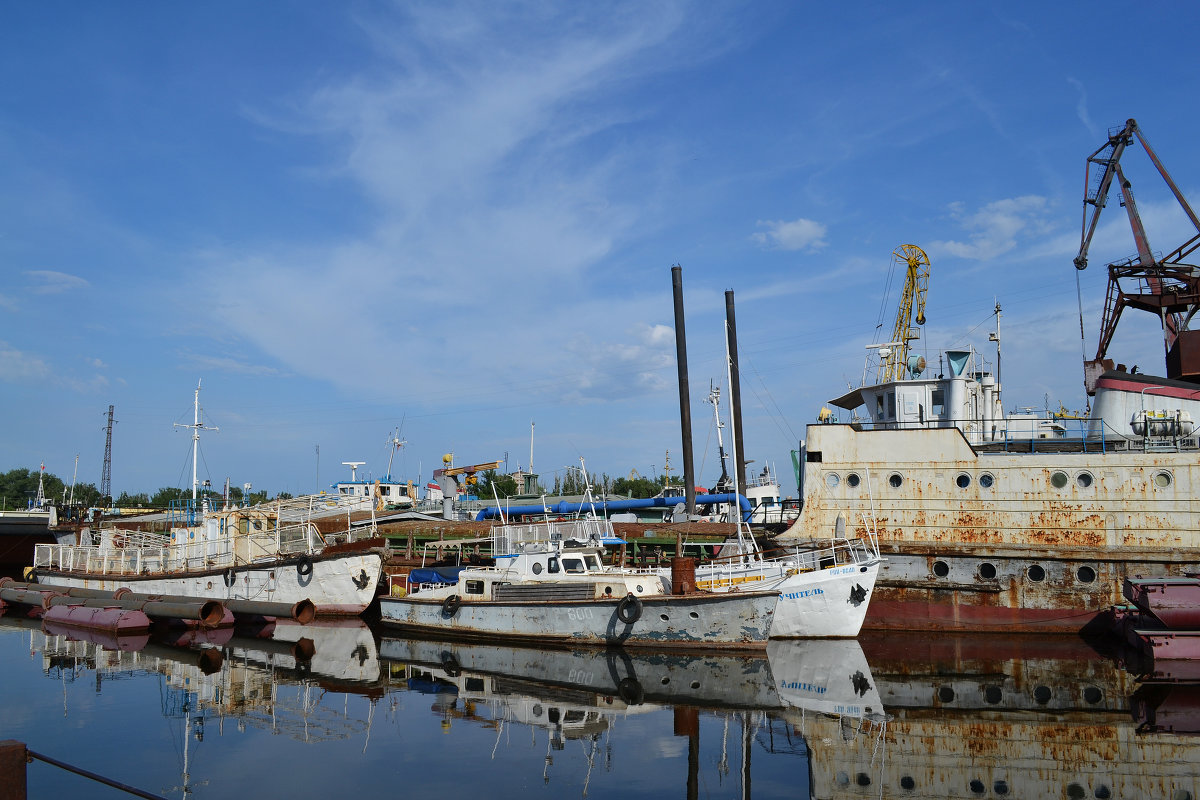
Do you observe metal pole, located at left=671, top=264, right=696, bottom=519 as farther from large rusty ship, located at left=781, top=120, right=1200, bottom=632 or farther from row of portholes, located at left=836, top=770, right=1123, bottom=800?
row of portholes, located at left=836, top=770, right=1123, bottom=800

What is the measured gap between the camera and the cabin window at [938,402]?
26.2 metres

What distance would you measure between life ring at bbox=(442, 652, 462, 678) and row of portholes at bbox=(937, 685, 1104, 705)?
10.5m

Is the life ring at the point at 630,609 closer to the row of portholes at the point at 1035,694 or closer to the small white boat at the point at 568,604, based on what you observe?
the small white boat at the point at 568,604

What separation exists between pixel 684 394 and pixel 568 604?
15248mm

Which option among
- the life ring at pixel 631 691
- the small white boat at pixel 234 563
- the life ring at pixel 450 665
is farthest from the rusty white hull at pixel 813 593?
the small white boat at pixel 234 563

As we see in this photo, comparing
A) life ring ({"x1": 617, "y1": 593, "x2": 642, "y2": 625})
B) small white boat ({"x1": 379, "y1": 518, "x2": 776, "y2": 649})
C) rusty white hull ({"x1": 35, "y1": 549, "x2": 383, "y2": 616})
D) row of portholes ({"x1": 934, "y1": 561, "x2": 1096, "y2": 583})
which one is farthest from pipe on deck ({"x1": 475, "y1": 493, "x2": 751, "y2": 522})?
life ring ({"x1": 617, "y1": 593, "x2": 642, "y2": 625})

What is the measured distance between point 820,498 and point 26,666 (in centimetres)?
2156

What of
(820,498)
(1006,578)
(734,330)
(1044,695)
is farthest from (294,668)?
(734,330)

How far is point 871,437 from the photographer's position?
2453 centimetres

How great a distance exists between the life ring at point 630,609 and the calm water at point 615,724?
94 centimetres

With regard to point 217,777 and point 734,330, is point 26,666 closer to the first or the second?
point 217,777

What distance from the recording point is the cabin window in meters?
26.2

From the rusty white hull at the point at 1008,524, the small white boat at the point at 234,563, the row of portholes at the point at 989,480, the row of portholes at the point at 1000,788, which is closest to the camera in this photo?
the row of portholes at the point at 1000,788

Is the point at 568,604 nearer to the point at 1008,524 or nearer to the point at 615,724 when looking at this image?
the point at 615,724
